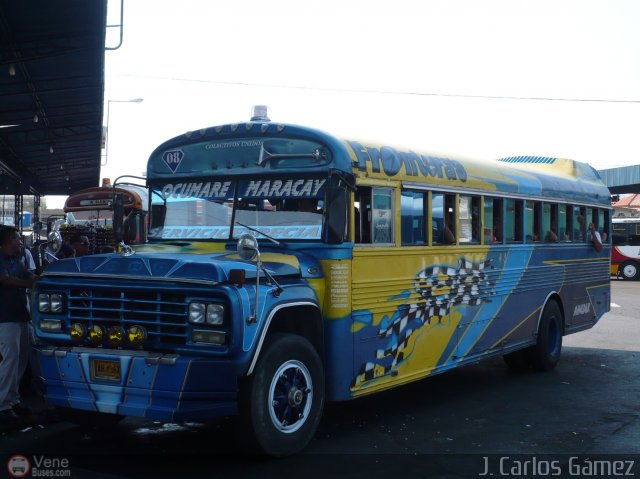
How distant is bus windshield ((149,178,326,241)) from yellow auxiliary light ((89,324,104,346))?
1383 mm

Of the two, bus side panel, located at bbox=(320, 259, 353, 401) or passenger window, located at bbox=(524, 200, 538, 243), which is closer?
bus side panel, located at bbox=(320, 259, 353, 401)

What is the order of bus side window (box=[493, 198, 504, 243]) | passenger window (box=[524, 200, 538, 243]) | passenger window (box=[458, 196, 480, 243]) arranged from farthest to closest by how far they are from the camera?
passenger window (box=[524, 200, 538, 243])
bus side window (box=[493, 198, 504, 243])
passenger window (box=[458, 196, 480, 243])

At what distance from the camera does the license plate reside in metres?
5.88

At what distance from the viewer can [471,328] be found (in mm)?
9062

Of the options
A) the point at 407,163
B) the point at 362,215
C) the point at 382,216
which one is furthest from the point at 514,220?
the point at 362,215

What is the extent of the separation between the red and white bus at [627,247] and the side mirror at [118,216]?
1278 inches

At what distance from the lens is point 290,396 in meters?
6.28

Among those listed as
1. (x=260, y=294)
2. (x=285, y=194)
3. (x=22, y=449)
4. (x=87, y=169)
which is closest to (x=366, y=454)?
(x=260, y=294)

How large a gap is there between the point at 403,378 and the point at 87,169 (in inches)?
1089

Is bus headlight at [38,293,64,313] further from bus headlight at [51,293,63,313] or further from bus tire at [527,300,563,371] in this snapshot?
bus tire at [527,300,563,371]

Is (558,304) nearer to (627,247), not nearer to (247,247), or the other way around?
(247,247)

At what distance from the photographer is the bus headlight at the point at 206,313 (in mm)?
5711

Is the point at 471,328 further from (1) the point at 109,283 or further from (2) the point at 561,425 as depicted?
(1) the point at 109,283

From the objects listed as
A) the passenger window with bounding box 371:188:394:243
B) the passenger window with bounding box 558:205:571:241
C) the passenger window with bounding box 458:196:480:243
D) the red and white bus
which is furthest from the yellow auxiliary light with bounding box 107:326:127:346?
the red and white bus
